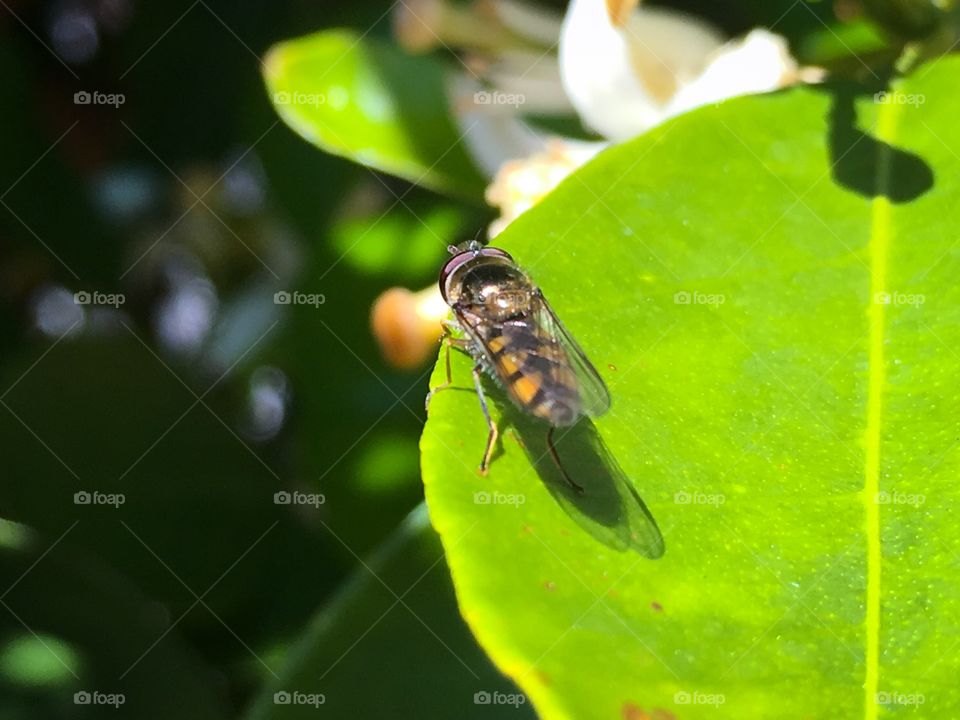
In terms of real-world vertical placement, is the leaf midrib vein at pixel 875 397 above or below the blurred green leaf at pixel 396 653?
above

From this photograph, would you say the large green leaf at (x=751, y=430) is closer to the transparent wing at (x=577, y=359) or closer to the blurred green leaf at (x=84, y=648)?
the transparent wing at (x=577, y=359)

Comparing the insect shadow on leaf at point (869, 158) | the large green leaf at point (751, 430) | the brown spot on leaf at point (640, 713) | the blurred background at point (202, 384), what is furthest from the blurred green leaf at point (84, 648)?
the insect shadow on leaf at point (869, 158)

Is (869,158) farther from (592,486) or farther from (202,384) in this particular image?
(202,384)

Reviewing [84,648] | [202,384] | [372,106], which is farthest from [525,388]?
[202,384]

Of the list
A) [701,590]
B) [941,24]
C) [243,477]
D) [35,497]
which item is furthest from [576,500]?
[35,497]

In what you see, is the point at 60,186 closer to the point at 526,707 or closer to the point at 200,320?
the point at 200,320
